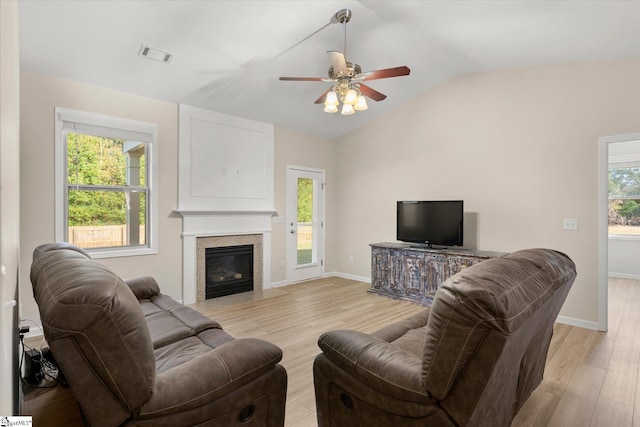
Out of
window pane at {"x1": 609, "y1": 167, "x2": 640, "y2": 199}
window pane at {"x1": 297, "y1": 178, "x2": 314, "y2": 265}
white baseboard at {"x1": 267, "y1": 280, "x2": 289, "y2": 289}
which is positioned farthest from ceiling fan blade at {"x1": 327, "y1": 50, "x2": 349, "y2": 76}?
window pane at {"x1": 609, "y1": 167, "x2": 640, "y2": 199}

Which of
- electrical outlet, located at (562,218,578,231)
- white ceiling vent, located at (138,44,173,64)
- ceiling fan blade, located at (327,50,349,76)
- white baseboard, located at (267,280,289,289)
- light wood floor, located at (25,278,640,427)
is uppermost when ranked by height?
white ceiling vent, located at (138,44,173,64)

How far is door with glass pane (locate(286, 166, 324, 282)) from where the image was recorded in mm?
5852

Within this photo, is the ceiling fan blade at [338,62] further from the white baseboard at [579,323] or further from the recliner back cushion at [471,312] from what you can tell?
the white baseboard at [579,323]

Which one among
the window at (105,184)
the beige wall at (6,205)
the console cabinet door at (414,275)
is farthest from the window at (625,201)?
the beige wall at (6,205)

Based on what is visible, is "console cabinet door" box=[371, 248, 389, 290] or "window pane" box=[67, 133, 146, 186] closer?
"window pane" box=[67, 133, 146, 186]

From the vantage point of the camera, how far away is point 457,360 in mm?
1212

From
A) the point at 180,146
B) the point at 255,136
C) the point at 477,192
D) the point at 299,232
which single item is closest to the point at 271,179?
the point at 255,136

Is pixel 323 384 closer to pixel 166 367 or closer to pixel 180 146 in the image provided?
pixel 166 367

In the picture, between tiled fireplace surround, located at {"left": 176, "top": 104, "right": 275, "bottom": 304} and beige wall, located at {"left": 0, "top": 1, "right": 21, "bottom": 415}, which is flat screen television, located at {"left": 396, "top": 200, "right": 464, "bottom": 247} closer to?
tiled fireplace surround, located at {"left": 176, "top": 104, "right": 275, "bottom": 304}

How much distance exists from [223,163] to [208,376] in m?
3.90

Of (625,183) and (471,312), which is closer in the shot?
(471,312)

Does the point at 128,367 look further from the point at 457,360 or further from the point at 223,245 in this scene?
the point at 223,245

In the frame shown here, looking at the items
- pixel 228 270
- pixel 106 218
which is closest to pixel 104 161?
pixel 106 218

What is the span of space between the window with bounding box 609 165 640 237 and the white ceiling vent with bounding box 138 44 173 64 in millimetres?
7978
